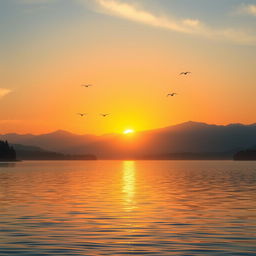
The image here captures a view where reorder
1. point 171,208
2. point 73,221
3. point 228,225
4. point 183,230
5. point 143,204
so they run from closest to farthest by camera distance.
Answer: point 183,230 → point 228,225 → point 73,221 → point 171,208 → point 143,204

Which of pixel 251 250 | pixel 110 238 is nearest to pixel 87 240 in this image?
pixel 110 238

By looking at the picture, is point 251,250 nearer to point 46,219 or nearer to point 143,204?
point 46,219

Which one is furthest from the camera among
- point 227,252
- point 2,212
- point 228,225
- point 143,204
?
point 143,204

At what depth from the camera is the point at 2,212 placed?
5034 cm

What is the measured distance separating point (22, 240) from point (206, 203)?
98.5 ft

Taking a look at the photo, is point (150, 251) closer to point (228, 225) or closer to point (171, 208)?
point (228, 225)

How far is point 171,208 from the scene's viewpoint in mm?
54250

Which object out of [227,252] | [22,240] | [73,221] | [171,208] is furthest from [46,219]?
[227,252]

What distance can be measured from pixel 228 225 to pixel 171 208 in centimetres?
1330

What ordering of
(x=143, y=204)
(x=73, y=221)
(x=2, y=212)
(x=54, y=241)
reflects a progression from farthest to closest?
(x=143, y=204)
(x=2, y=212)
(x=73, y=221)
(x=54, y=241)

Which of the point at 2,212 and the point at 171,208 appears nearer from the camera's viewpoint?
the point at 2,212

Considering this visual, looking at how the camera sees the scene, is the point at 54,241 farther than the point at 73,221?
No

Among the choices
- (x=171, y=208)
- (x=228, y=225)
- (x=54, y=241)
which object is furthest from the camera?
(x=171, y=208)

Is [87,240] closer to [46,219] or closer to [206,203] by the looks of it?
[46,219]
